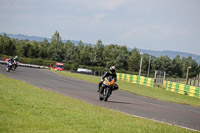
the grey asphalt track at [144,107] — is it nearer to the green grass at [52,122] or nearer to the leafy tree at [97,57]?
the green grass at [52,122]

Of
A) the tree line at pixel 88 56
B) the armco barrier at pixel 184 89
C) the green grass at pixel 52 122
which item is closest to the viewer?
the green grass at pixel 52 122

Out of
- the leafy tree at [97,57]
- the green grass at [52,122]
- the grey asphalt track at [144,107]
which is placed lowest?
the grey asphalt track at [144,107]

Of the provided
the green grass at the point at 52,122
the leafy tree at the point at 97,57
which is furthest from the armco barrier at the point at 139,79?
the leafy tree at the point at 97,57

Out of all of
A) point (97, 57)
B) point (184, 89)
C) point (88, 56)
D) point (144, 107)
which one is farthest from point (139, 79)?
point (97, 57)

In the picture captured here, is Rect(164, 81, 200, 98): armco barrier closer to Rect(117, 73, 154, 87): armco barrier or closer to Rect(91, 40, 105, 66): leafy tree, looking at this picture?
Rect(117, 73, 154, 87): armco barrier

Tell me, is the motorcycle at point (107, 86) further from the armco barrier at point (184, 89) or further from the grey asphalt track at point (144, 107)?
the armco barrier at point (184, 89)

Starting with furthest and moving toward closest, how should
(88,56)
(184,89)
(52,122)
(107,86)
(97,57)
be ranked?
(97,57)
(88,56)
(184,89)
(107,86)
(52,122)

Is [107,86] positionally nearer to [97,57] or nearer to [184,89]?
[184,89]

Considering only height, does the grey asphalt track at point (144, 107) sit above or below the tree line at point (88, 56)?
below

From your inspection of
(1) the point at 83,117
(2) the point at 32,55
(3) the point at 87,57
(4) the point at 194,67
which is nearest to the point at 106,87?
(1) the point at 83,117

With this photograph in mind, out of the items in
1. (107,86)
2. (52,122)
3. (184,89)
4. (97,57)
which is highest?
(97,57)

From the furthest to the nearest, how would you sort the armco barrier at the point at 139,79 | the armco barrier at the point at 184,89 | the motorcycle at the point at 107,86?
the armco barrier at the point at 139,79 → the armco barrier at the point at 184,89 → the motorcycle at the point at 107,86

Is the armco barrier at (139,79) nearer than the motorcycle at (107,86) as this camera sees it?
No

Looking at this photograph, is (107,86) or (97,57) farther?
(97,57)
